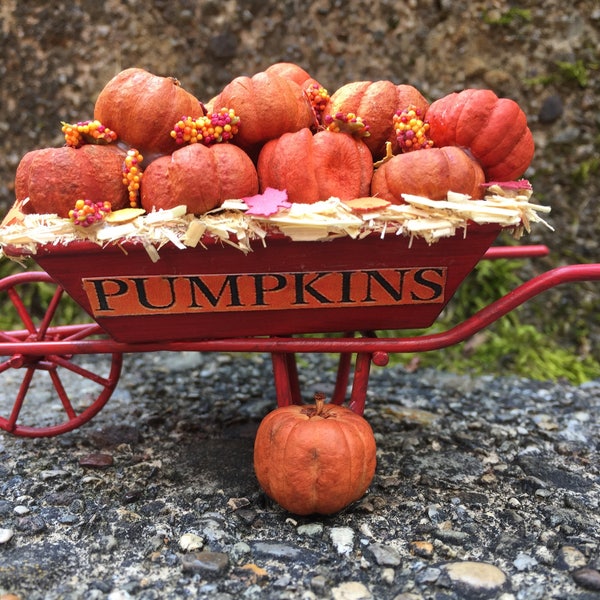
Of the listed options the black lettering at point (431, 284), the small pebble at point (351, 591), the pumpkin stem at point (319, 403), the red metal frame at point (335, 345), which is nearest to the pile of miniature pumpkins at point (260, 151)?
the black lettering at point (431, 284)

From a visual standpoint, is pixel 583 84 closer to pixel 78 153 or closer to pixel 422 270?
pixel 422 270

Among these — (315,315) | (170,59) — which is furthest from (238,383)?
(170,59)

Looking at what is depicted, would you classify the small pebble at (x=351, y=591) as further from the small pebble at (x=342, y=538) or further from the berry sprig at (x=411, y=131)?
the berry sprig at (x=411, y=131)

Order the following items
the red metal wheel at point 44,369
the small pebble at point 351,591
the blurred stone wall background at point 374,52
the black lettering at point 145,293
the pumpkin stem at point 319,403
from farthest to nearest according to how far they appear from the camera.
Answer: the blurred stone wall background at point 374,52
the red metal wheel at point 44,369
the pumpkin stem at point 319,403
the black lettering at point 145,293
the small pebble at point 351,591

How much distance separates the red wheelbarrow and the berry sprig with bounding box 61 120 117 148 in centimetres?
35

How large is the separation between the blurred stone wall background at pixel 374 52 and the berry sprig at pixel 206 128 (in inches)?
72.3

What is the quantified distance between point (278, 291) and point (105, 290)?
55 centimetres

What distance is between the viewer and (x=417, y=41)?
3615 millimetres

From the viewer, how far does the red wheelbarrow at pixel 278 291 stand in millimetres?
1960

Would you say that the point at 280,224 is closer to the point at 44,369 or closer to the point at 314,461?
the point at 314,461

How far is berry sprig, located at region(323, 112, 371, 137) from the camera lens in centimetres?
203

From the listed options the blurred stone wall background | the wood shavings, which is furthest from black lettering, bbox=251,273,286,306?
the blurred stone wall background

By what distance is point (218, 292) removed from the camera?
2.04 m

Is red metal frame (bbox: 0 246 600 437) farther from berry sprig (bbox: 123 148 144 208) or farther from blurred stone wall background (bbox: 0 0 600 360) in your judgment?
blurred stone wall background (bbox: 0 0 600 360)
